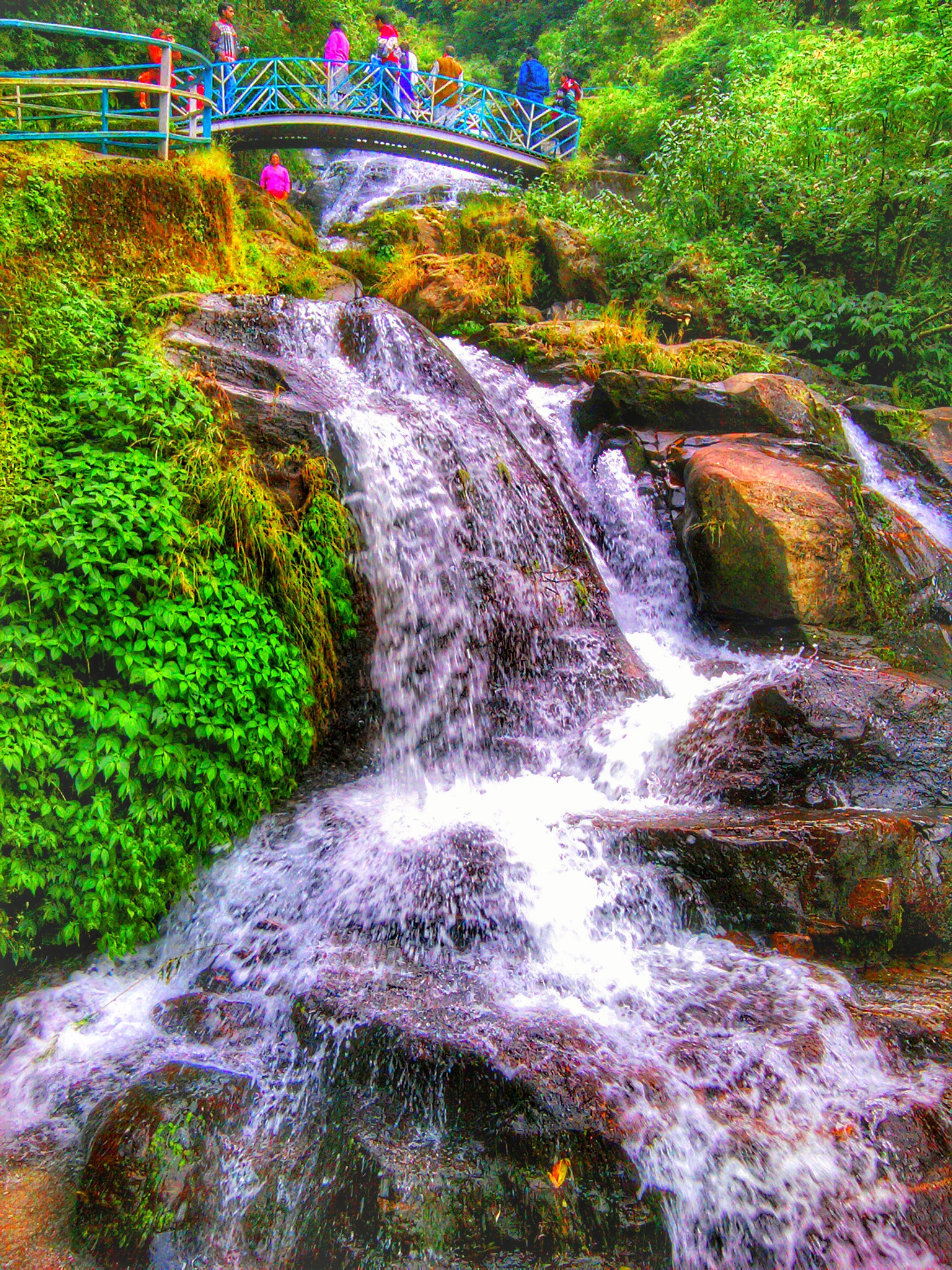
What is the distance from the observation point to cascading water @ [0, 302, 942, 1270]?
117 inches

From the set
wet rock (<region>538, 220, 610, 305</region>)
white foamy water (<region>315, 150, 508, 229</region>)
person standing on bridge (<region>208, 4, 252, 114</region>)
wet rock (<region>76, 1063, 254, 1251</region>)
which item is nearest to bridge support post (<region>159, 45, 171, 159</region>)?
wet rock (<region>538, 220, 610, 305</region>)

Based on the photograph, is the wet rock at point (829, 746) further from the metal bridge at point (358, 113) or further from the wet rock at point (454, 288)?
the metal bridge at point (358, 113)

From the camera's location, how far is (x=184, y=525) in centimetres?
463

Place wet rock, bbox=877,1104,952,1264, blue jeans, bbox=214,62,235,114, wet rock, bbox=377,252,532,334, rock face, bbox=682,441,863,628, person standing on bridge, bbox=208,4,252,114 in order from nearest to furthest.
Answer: wet rock, bbox=877,1104,952,1264, rock face, bbox=682,441,863,628, wet rock, bbox=377,252,532,334, person standing on bridge, bbox=208,4,252,114, blue jeans, bbox=214,62,235,114

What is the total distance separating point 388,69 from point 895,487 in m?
14.2

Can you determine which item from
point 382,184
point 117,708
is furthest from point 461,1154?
point 382,184

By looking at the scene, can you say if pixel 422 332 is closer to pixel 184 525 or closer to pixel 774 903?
pixel 184 525

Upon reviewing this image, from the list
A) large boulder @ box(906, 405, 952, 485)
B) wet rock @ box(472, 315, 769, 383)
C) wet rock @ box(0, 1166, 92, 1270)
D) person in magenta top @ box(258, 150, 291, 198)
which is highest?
person in magenta top @ box(258, 150, 291, 198)

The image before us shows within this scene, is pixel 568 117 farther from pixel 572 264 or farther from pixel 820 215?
pixel 820 215

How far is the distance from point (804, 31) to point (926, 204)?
8.91 metres

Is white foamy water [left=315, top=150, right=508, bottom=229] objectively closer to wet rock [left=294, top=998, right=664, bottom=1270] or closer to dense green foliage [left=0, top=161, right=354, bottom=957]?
dense green foliage [left=0, top=161, right=354, bottom=957]

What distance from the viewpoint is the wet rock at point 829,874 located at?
3949 millimetres

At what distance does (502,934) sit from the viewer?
408 cm

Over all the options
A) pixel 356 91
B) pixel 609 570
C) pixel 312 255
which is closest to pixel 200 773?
pixel 609 570
